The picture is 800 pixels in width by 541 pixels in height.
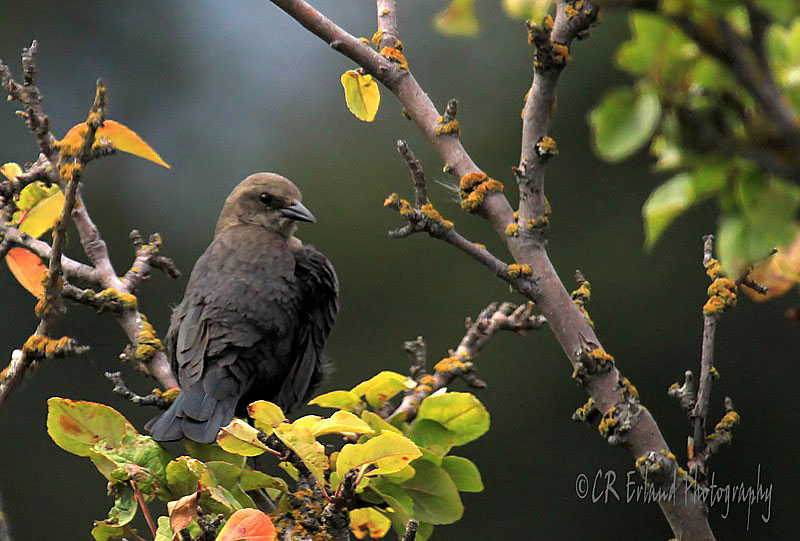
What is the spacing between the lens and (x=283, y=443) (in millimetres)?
2129

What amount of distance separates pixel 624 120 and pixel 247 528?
4.05ft

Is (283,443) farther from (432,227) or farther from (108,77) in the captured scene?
(108,77)

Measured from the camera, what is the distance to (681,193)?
98 centimetres

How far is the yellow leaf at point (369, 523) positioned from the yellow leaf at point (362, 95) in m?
0.94

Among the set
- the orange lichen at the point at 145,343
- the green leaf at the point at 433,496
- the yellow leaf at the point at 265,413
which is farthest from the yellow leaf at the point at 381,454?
the orange lichen at the point at 145,343

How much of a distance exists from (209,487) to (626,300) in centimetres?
710

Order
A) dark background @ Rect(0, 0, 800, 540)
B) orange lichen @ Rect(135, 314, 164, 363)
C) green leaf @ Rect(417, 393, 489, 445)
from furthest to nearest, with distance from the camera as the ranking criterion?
dark background @ Rect(0, 0, 800, 540) < orange lichen @ Rect(135, 314, 164, 363) < green leaf @ Rect(417, 393, 489, 445)

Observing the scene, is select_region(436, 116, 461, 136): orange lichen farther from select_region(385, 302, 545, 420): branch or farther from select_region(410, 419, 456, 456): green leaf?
select_region(410, 419, 456, 456): green leaf

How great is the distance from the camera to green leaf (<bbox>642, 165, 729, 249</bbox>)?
36.7 inches

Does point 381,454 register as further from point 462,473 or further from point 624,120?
point 624,120

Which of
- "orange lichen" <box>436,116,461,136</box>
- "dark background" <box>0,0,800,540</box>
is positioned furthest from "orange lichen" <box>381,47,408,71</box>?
"dark background" <box>0,0,800,540</box>

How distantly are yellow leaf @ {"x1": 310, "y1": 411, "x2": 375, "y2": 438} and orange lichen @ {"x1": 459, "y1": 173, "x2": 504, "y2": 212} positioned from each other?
22.8 inches

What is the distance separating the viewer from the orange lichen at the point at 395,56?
255 cm

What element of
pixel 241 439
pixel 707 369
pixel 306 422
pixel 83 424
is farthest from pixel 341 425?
pixel 707 369
